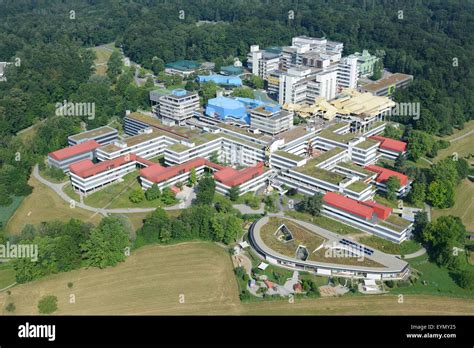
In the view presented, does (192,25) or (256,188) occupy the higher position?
(192,25)

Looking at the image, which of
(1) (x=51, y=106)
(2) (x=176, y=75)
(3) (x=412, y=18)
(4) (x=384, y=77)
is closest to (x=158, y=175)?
(1) (x=51, y=106)

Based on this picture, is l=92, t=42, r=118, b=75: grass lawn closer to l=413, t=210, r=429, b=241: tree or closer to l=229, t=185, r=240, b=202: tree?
l=229, t=185, r=240, b=202: tree

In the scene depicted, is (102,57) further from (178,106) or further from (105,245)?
(105,245)

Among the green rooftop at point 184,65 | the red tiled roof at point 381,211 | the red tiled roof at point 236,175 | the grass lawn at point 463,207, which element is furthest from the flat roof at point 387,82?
the red tiled roof at point 381,211

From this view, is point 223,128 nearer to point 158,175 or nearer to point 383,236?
point 158,175

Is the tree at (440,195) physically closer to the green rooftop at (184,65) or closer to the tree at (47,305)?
the tree at (47,305)
